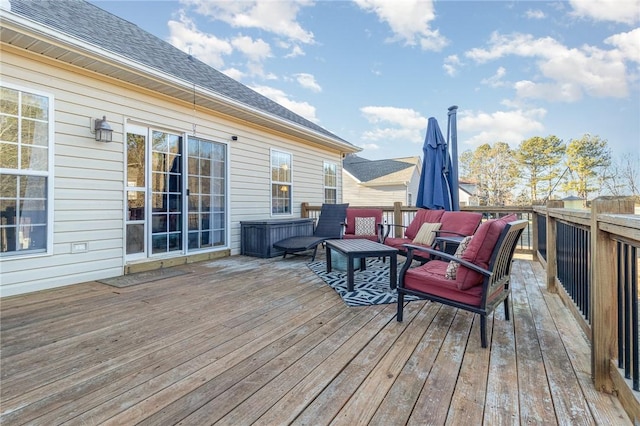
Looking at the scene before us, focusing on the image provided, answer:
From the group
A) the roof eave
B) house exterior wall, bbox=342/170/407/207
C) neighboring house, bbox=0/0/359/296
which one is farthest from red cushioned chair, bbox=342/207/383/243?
house exterior wall, bbox=342/170/407/207

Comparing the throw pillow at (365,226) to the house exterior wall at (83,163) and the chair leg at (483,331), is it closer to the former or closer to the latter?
the house exterior wall at (83,163)

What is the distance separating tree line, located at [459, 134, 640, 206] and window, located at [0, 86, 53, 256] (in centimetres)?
2168

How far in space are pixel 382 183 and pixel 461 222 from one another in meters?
10.4

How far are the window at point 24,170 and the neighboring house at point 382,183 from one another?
41.5 feet

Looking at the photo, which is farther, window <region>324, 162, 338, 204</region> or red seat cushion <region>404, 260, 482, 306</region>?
window <region>324, 162, 338, 204</region>

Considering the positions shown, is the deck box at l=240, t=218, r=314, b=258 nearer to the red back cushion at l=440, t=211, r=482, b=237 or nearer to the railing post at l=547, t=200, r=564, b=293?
the red back cushion at l=440, t=211, r=482, b=237

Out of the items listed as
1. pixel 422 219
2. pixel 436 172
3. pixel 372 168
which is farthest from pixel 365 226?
pixel 372 168

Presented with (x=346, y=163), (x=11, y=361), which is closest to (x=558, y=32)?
(x=346, y=163)

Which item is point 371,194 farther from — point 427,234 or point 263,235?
point 427,234

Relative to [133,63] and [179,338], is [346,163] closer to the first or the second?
[133,63]

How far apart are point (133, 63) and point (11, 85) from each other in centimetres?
131

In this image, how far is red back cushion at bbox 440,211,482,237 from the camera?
4453mm

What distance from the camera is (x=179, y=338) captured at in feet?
7.57

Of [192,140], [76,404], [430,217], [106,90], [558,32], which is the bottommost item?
[76,404]
